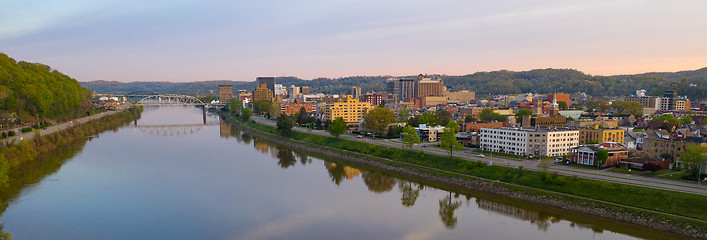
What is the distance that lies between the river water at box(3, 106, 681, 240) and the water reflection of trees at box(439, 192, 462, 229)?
0.10ft

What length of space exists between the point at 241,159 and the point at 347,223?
1221cm

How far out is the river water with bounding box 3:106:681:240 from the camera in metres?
11.4

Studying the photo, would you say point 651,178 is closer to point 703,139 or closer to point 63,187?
point 703,139

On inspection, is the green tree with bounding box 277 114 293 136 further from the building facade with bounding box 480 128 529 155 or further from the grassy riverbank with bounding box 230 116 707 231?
the building facade with bounding box 480 128 529 155

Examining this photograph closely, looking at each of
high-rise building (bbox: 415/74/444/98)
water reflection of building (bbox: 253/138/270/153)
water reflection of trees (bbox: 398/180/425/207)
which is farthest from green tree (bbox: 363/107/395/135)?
high-rise building (bbox: 415/74/444/98)

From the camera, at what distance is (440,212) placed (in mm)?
13508

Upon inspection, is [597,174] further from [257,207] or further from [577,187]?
[257,207]

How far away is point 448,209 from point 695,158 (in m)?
7.72

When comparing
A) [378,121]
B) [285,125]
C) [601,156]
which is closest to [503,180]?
[601,156]

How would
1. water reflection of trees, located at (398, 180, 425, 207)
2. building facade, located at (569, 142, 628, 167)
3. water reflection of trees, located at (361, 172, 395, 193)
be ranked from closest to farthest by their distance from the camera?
1. water reflection of trees, located at (398, 180, 425, 207)
2. building facade, located at (569, 142, 628, 167)
3. water reflection of trees, located at (361, 172, 395, 193)

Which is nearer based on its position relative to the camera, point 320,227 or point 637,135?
point 320,227

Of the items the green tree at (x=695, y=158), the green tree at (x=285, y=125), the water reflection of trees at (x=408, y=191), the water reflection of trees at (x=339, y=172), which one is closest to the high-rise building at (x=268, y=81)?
the green tree at (x=285, y=125)

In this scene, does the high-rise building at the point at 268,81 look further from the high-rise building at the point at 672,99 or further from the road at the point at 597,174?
the road at the point at 597,174

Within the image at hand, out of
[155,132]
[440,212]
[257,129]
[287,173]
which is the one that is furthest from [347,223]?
[155,132]
